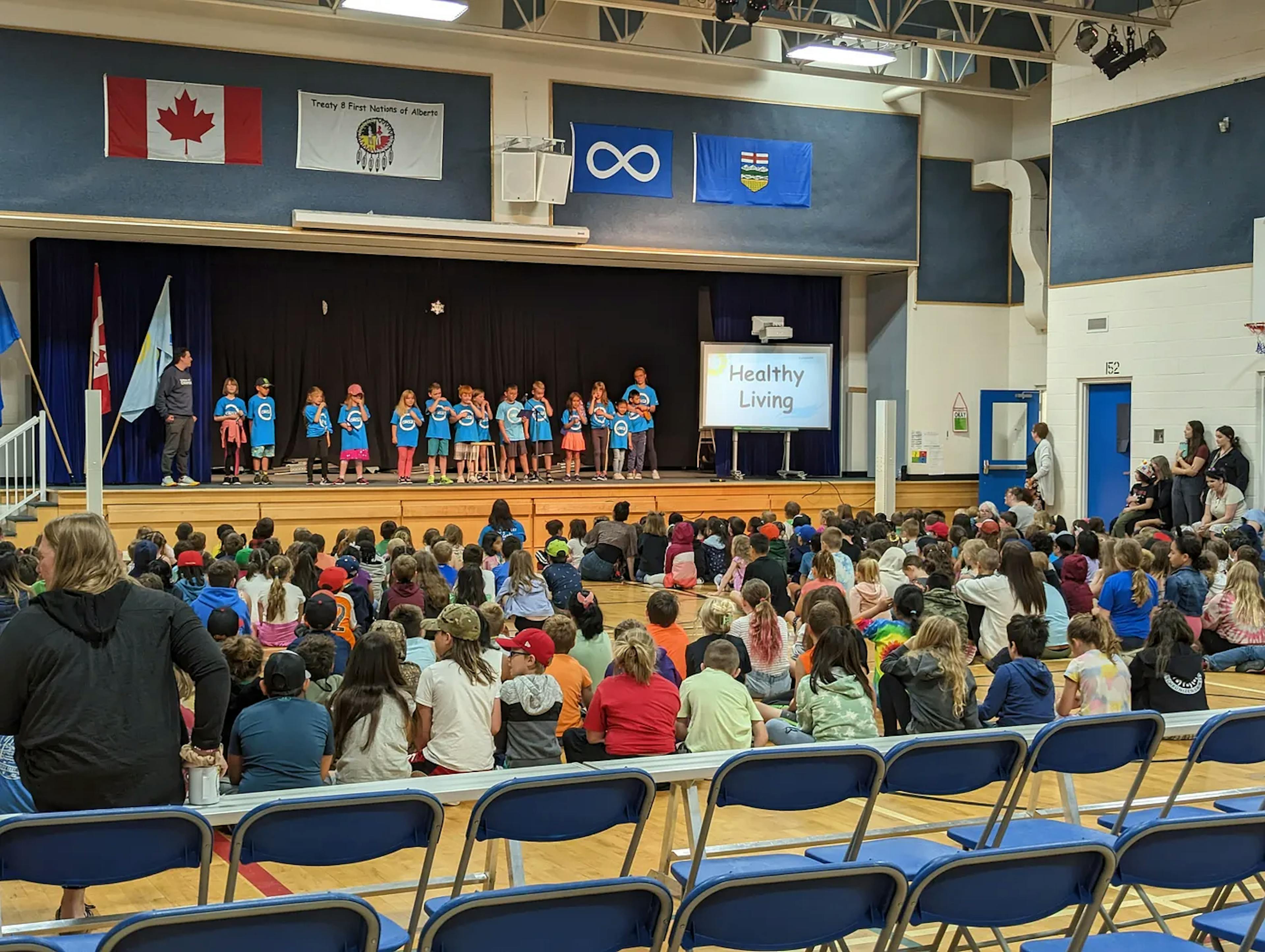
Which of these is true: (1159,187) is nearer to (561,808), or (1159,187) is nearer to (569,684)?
(569,684)

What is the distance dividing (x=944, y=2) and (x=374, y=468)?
925cm

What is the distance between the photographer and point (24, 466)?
13.4m

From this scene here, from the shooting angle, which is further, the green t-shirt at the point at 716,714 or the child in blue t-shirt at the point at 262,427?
the child in blue t-shirt at the point at 262,427

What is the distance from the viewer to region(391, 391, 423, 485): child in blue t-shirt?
1622cm

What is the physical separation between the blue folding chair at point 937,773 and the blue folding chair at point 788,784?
0.07 metres

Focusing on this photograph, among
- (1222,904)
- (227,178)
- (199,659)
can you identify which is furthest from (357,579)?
(227,178)

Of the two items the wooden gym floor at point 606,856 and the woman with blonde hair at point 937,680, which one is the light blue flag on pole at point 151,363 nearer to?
the wooden gym floor at point 606,856

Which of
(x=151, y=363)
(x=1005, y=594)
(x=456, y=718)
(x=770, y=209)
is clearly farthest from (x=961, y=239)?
(x=456, y=718)

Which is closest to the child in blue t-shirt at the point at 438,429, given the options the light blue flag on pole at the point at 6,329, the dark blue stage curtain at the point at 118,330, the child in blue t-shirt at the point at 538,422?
the child in blue t-shirt at the point at 538,422

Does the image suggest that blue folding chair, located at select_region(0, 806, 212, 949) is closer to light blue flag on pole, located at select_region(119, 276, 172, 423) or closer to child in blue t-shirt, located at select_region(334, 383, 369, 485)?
light blue flag on pole, located at select_region(119, 276, 172, 423)

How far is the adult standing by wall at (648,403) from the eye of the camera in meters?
17.7

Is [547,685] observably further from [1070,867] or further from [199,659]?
[1070,867]

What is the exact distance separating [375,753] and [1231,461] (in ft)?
36.6

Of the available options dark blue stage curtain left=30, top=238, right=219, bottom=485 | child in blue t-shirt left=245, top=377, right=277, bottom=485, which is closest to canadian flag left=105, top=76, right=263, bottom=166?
dark blue stage curtain left=30, top=238, right=219, bottom=485
